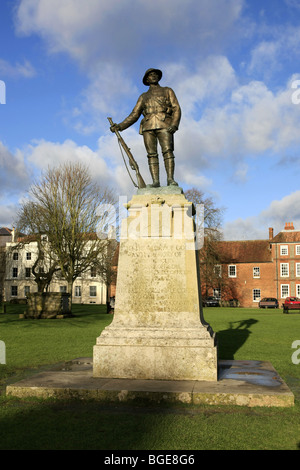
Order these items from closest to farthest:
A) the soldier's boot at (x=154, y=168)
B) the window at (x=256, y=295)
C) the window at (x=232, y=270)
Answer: the soldier's boot at (x=154, y=168) → the window at (x=256, y=295) → the window at (x=232, y=270)

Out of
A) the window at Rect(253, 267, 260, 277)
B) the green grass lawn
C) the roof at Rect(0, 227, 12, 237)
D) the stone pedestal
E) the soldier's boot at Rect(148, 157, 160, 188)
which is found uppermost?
the roof at Rect(0, 227, 12, 237)

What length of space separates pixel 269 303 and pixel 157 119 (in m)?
45.0

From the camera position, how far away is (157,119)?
771 cm

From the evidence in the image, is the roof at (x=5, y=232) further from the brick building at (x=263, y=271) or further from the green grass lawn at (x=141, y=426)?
the green grass lawn at (x=141, y=426)

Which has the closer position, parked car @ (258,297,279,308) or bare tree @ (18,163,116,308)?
bare tree @ (18,163,116,308)

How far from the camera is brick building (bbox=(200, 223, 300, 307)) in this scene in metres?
53.0

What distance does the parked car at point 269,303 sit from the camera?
4878 cm

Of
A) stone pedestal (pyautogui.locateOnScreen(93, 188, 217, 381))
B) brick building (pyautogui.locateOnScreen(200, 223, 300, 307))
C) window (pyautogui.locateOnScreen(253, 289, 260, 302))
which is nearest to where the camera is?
stone pedestal (pyautogui.locateOnScreen(93, 188, 217, 381))

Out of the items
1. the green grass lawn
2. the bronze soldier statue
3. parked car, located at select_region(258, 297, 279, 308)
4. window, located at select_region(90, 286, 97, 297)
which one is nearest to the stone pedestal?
the bronze soldier statue

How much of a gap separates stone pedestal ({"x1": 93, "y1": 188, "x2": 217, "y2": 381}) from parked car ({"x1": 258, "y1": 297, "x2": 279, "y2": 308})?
44568 millimetres

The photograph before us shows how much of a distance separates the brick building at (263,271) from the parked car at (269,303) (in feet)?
12.5

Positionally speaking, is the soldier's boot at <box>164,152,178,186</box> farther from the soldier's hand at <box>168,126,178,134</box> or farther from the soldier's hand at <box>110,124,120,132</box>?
the soldier's hand at <box>110,124,120,132</box>

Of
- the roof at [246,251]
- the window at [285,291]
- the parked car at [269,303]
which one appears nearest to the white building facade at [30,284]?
the roof at [246,251]
